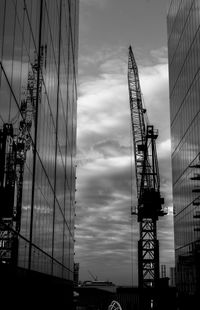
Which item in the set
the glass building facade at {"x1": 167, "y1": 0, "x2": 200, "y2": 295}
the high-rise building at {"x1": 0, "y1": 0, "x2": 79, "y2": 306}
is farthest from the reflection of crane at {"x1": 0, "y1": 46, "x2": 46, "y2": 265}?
the glass building facade at {"x1": 167, "y1": 0, "x2": 200, "y2": 295}

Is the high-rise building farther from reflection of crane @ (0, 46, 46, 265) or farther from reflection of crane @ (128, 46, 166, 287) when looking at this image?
reflection of crane @ (128, 46, 166, 287)

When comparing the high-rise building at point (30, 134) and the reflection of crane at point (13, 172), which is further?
the high-rise building at point (30, 134)

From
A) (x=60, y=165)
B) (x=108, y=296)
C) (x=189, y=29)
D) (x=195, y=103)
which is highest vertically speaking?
(x=189, y=29)

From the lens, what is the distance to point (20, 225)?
72.0 ft

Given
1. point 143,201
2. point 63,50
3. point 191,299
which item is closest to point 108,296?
point 143,201

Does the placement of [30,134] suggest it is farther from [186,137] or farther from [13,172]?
[186,137]

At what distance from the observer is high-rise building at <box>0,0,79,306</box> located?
61.4ft

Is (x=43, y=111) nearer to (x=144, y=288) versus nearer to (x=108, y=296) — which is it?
(x=144, y=288)

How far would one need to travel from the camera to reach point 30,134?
81.1 ft

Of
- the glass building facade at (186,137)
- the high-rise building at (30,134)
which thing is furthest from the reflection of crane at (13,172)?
the glass building facade at (186,137)

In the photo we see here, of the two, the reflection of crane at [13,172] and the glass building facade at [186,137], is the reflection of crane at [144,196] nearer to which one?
the glass building facade at [186,137]

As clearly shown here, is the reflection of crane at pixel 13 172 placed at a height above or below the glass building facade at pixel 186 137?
below

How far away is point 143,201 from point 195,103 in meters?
40.6

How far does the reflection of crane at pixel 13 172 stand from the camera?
1858 cm
